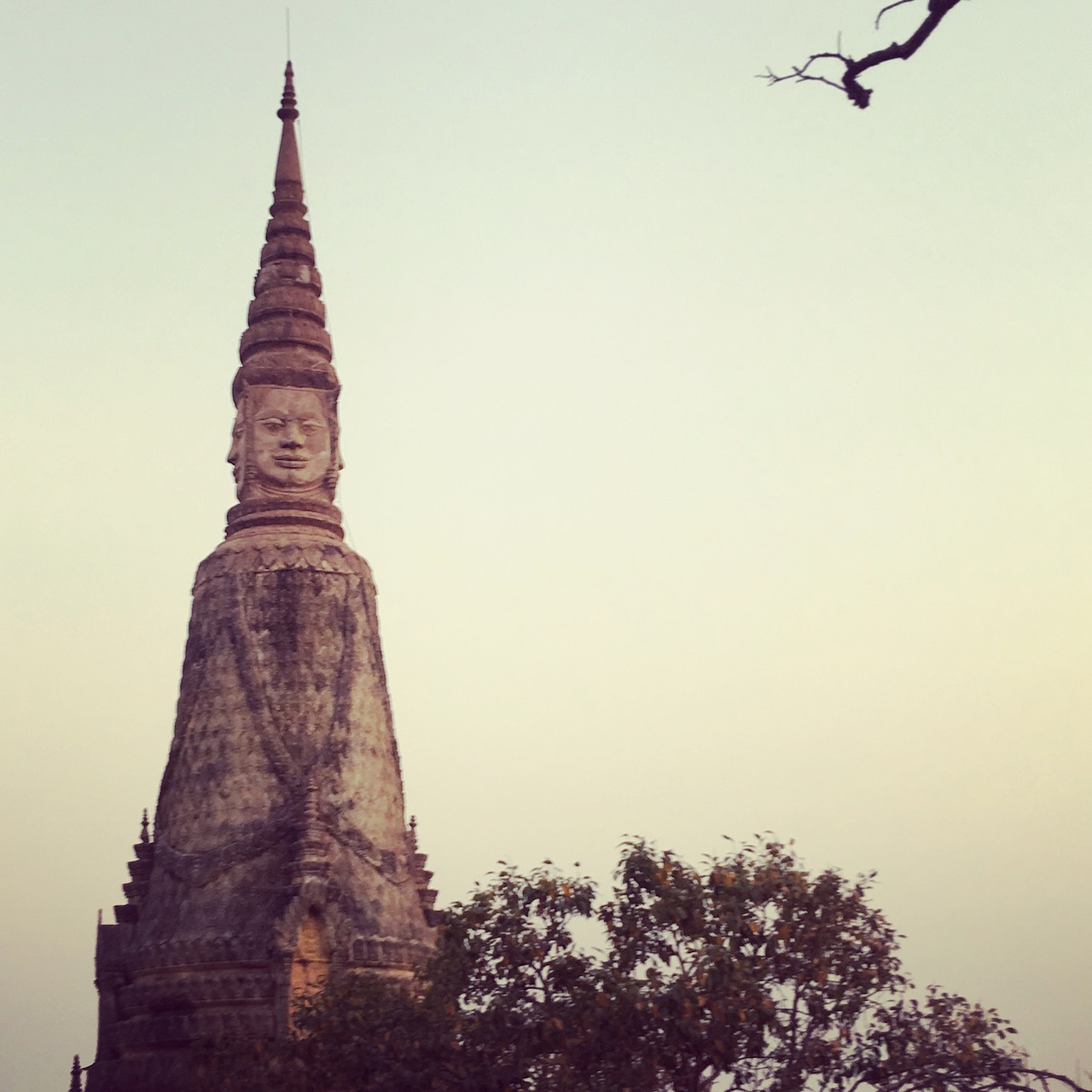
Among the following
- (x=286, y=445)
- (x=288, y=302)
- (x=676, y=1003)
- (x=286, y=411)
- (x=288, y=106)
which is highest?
(x=288, y=106)

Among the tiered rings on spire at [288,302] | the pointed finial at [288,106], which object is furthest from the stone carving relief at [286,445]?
the pointed finial at [288,106]

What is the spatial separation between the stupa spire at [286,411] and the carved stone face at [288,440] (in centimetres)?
2

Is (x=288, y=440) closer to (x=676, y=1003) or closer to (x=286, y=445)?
(x=286, y=445)

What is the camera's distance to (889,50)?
11617mm

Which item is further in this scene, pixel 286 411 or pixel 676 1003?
pixel 286 411

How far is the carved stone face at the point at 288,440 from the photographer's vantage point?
43.5 meters

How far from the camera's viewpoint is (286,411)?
1725 inches

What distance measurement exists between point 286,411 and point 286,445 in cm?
89

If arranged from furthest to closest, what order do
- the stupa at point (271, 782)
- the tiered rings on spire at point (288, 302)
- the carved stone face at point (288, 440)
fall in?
1. the tiered rings on spire at point (288, 302)
2. the carved stone face at point (288, 440)
3. the stupa at point (271, 782)

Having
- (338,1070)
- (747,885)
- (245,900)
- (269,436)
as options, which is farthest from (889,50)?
(269,436)

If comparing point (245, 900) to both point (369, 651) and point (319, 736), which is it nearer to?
point (319, 736)

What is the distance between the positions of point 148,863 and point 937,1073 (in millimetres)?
20876

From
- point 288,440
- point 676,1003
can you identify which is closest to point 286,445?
point 288,440

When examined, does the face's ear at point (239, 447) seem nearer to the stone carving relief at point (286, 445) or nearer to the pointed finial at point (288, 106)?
the stone carving relief at point (286, 445)
